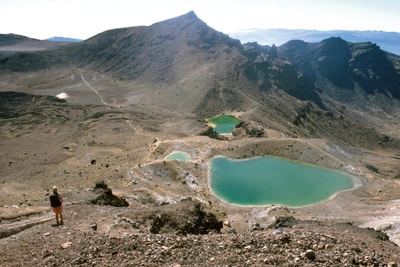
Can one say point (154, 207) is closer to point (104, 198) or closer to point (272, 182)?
point (104, 198)

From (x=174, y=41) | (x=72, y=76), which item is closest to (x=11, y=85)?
(x=72, y=76)

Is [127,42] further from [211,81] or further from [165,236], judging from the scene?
[165,236]

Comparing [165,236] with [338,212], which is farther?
[338,212]

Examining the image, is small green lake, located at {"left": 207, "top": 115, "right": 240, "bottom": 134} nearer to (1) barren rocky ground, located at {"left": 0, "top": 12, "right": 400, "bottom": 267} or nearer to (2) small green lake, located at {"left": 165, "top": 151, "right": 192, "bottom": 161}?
(1) barren rocky ground, located at {"left": 0, "top": 12, "right": 400, "bottom": 267}

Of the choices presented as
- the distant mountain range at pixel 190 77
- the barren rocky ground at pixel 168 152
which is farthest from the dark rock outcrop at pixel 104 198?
the distant mountain range at pixel 190 77

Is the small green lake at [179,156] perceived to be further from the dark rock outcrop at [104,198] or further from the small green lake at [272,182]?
the dark rock outcrop at [104,198]
